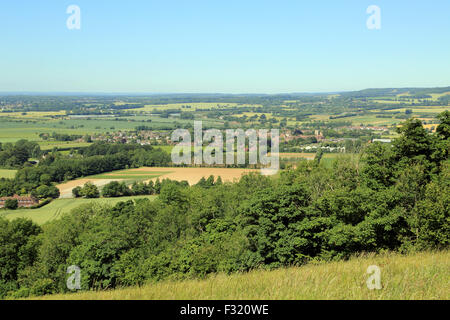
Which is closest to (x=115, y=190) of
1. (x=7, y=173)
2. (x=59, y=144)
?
(x=7, y=173)

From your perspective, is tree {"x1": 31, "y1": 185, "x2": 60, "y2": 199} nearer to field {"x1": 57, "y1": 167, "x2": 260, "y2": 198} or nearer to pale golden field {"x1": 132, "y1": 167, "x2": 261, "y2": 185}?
field {"x1": 57, "y1": 167, "x2": 260, "y2": 198}

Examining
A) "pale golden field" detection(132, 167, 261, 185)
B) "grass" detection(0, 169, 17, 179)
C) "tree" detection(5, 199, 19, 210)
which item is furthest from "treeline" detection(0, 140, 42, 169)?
"pale golden field" detection(132, 167, 261, 185)

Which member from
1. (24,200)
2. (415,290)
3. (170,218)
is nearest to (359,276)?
(415,290)

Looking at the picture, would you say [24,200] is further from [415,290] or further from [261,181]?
[415,290]

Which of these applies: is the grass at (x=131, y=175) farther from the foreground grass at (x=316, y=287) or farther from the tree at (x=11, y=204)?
the foreground grass at (x=316, y=287)

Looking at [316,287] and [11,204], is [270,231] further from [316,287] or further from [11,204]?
Answer: [11,204]
